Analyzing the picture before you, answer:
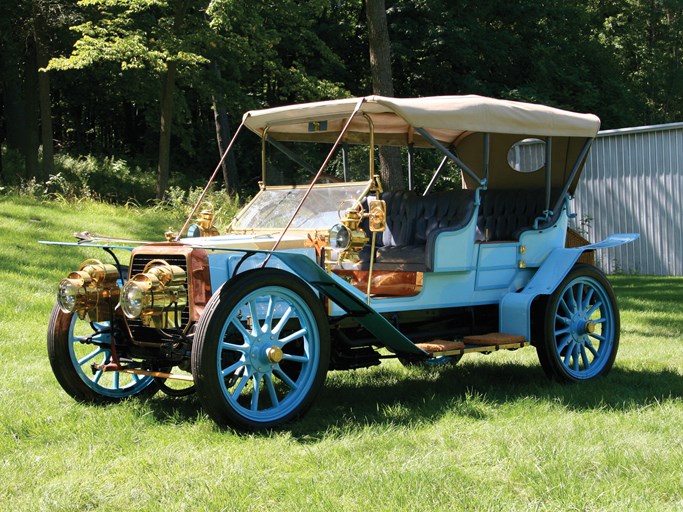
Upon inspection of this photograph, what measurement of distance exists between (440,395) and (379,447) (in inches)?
64.2

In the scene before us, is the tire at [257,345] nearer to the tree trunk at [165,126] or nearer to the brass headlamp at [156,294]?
the brass headlamp at [156,294]

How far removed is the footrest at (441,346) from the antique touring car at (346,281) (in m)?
0.02

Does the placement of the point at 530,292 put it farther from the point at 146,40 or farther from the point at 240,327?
the point at 146,40

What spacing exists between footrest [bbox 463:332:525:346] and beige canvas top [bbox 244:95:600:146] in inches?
60.0

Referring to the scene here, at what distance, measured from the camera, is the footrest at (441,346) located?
6.29 metres

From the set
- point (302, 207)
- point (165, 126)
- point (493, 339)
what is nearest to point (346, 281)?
point (302, 207)

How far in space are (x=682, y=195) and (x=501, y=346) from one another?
12.6 meters

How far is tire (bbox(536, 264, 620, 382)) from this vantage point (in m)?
6.96

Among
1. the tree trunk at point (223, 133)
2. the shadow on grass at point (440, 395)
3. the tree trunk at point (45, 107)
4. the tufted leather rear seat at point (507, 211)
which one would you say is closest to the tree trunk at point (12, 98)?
the tree trunk at point (45, 107)

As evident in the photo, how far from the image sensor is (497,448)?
4977 millimetres

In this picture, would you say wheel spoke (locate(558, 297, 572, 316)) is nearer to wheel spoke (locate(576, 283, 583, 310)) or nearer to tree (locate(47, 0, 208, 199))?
wheel spoke (locate(576, 283, 583, 310))

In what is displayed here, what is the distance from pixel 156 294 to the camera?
5.45 m

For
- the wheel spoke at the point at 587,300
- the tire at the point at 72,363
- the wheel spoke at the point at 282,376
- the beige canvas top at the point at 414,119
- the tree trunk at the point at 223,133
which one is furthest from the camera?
the tree trunk at the point at 223,133

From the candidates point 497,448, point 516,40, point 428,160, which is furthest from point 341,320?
point 516,40
